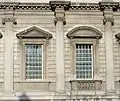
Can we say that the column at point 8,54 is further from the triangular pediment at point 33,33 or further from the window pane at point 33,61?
the window pane at point 33,61

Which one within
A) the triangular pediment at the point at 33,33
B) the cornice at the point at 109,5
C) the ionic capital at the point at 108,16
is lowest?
the triangular pediment at the point at 33,33

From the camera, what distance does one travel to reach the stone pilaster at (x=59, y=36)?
77.5 ft

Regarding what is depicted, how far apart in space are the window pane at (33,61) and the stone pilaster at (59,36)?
4.45 ft

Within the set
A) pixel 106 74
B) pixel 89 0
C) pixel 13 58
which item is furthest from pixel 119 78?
pixel 13 58

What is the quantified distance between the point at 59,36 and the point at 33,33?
1.85 metres

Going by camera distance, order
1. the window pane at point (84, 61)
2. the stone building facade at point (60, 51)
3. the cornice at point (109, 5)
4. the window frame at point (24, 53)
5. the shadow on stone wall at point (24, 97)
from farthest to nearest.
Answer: the cornice at point (109, 5) < the window pane at point (84, 61) < the window frame at point (24, 53) < the stone building facade at point (60, 51) < the shadow on stone wall at point (24, 97)

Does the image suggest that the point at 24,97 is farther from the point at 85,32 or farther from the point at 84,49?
the point at 85,32

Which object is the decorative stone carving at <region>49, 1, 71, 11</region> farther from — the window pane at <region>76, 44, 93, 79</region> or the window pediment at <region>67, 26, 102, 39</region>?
the window pane at <region>76, 44, 93, 79</region>

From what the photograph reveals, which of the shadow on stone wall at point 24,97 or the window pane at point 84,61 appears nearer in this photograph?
the shadow on stone wall at point 24,97

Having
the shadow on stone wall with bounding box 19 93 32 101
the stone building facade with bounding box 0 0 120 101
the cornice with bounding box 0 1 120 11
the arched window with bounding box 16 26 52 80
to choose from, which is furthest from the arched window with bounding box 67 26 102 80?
the shadow on stone wall with bounding box 19 93 32 101

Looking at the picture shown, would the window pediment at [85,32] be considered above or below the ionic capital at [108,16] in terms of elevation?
below

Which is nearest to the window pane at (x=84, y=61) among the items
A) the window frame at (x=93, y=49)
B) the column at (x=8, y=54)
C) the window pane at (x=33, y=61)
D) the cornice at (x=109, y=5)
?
the window frame at (x=93, y=49)

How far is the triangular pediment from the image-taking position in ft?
78.5

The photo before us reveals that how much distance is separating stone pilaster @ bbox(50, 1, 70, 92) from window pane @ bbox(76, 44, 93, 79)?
1276 mm
